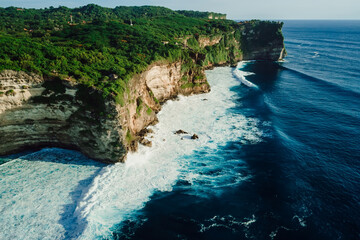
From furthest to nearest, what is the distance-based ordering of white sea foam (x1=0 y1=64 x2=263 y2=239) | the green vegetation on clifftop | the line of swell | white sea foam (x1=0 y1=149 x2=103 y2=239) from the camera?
the line of swell → the green vegetation on clifftop → white sea foam (x1=0 y1=64 x2=263 y2=239) → white sea foam (x1=0 y1=149 x2=103 y2=239)

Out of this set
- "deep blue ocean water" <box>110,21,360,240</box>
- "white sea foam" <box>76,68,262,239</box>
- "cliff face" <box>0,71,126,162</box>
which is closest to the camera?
"deep blue ocean water" <box>110,21,360,240</box>

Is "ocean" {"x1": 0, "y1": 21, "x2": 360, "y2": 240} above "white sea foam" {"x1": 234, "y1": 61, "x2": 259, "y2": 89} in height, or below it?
below

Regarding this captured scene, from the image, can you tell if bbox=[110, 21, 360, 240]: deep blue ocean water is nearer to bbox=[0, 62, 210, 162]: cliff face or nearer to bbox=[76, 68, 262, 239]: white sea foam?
bbox=[76, 68, 262, 239]: white sea foam

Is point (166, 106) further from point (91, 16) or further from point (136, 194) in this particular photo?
point (91, 16)

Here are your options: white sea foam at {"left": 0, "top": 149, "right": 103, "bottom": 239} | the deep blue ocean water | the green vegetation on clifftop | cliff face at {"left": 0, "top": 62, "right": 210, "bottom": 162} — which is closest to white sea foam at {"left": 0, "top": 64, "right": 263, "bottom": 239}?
white sea foam at {"left": 0, "top": 149, "right": 103, "bottom": 239}

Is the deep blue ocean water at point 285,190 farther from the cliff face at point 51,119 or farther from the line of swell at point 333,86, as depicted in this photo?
the cliff face at point 51,119

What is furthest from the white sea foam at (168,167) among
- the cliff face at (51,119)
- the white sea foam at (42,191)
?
the cliff face at (51,119)
